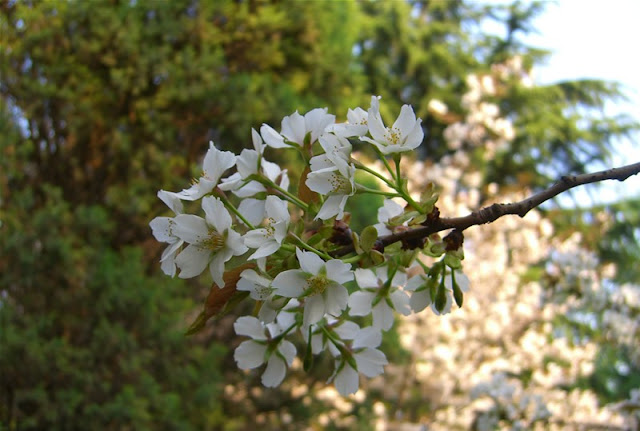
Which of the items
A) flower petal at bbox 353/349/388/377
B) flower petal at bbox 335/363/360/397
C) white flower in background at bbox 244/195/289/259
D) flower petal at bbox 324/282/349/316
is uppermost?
white flower in background at bbox 244/195/289/259

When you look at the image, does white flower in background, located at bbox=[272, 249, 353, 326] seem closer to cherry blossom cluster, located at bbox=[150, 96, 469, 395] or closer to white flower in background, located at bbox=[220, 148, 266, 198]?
cherry blossom cluster, located at bbox=[150, 96, 469, 395]

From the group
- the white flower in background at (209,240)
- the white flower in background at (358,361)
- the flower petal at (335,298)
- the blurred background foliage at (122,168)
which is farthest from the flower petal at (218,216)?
the blurred background foliage at (122,168)

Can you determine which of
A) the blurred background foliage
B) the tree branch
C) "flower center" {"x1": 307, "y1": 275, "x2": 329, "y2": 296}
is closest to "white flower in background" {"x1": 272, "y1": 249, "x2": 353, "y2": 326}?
"flower center" {"x1": 307, "y1": 275, "x2": 329, "y2": 296}

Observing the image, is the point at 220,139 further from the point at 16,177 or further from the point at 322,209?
the point at 322,209

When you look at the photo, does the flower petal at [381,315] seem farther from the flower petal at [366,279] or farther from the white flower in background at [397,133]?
the white flower in background at [397,133]

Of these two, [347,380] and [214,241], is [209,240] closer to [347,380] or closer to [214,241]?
[214,241]
